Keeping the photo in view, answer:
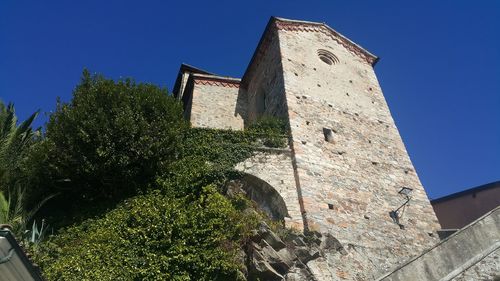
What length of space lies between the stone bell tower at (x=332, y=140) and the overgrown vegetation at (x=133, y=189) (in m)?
1.61

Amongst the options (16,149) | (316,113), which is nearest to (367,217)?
(316,113)

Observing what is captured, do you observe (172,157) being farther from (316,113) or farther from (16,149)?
(316,113)

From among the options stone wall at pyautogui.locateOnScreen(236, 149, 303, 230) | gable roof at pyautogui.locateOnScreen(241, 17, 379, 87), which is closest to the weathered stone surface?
stone wall at pyautogui.locateOnScreen(236, 149, 303, 230)

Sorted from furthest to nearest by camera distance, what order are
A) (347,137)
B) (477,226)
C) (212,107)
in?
(212,107)
(347,137)
(477,226)

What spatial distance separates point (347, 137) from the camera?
1497 cm

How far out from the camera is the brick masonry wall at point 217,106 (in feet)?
62.5

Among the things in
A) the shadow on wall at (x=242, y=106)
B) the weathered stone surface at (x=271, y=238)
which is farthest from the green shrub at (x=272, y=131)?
the shadow on wall at (x=242, y=106)

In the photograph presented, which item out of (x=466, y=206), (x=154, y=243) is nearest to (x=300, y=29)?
(x=466, y=206)

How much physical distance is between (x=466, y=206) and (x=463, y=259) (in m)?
13.6

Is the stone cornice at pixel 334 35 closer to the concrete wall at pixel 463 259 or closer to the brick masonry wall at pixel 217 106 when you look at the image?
the brick masonry wall at pixel 217 106

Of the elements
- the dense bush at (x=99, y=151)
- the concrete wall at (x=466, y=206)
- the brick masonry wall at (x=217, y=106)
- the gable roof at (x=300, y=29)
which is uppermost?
the gable roof at (x=300, y=29)

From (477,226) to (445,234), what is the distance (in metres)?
3.86

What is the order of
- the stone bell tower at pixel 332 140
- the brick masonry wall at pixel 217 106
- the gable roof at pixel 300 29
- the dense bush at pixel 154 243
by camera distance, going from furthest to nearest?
the brick masonry wall at pixel 217 106, the gable roof at pixel 300 29, the stone bell tower at pixel 332 140, the dense bush at pixel 154 243

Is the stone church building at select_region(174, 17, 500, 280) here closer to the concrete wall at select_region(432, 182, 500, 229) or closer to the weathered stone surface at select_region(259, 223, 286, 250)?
the weathered stone surface at select_region(259, 223, 286, 250)
